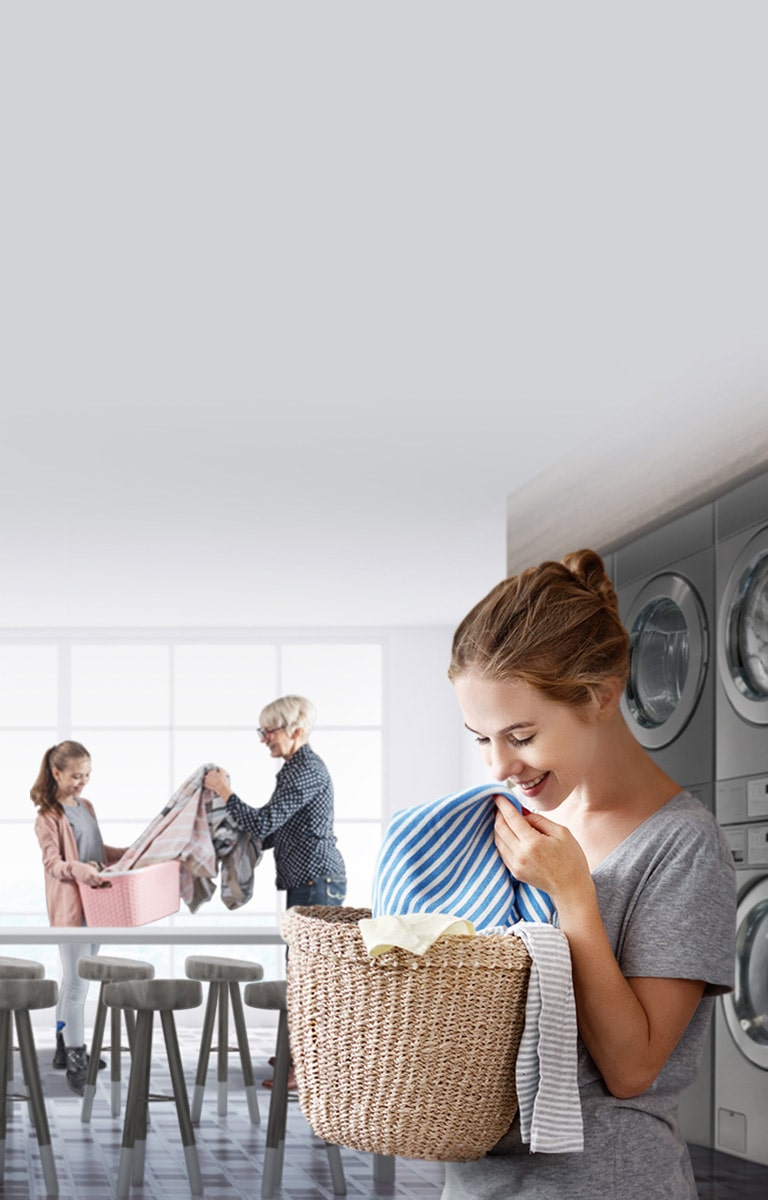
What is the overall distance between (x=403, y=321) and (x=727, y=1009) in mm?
2094

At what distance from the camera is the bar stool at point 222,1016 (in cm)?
512

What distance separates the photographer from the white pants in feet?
19.7

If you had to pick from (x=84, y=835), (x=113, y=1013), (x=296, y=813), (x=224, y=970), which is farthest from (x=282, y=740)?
(x=113, y=1013)

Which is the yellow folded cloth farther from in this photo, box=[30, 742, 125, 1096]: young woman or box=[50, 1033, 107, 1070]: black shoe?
box=[50, 1033, 107, 1070]: black shoe

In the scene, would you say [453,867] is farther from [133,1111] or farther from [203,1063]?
[203,1063]

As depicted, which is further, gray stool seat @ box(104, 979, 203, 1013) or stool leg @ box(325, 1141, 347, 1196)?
stool leg @ box(325, 1141, 347, 1196)

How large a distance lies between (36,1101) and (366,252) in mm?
2802

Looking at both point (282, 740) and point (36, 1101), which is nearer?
point (36, 1101)

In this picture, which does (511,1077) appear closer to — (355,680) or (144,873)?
(144,873)

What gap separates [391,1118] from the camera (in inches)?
41.6

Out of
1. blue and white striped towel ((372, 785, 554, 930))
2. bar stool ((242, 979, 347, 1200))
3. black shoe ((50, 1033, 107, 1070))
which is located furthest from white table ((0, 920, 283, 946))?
blue and white striped towel ((372, 785, 554, 930))

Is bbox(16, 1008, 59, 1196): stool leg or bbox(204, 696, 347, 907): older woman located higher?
bbox(204, 696, 347, 907): older woman

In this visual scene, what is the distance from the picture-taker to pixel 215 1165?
15.7 feet

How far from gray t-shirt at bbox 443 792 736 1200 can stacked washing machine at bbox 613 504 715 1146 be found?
2.94 metres
